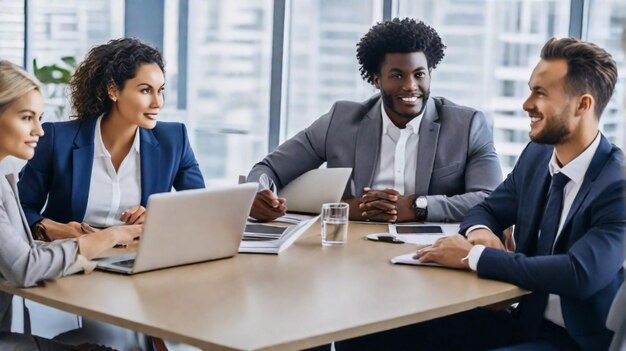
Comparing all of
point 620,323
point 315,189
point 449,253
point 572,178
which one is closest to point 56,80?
point 315,189

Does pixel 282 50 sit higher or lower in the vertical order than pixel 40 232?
higher

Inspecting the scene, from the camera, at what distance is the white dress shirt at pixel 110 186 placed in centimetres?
338

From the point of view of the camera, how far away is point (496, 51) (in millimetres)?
5672

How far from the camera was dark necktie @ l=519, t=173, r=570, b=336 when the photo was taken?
2773 millimetres

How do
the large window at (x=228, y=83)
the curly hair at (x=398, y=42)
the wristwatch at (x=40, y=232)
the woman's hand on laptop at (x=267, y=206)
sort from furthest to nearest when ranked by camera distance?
the large window at (x=228, y=83) < the curly hair at (x=398, y=42) < the woman's hand on laptop at (x=267, y=206) < the wristwatch at (x=40, y=232)

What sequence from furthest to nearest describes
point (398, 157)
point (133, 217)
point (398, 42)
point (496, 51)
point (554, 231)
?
1. point (496, 51)
2. point (398, 42)
3. point (398, 157)
4. point (133, 217)
5. point (554, 231)

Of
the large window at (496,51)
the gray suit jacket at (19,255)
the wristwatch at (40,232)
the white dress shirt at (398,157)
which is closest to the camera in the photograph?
the gray suit jacket at (19,255)

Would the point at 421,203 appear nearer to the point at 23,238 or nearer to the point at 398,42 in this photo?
the point at 398,42

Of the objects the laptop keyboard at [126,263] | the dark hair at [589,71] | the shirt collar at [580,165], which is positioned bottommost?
the laptop keyboard at [126,263]

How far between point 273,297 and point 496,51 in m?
3.58

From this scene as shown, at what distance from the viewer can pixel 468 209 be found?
11.8 feet

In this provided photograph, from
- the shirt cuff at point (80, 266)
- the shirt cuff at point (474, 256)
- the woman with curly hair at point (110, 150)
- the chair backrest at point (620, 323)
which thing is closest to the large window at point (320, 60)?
the woman with curly hair at point (110, 150)

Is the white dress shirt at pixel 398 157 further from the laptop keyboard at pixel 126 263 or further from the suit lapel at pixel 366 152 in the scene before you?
the laptop keyboard at pixel 126 263

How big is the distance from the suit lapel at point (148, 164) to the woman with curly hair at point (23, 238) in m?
0.60
